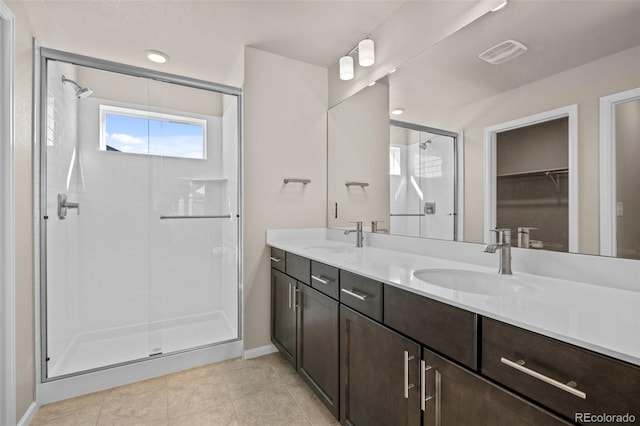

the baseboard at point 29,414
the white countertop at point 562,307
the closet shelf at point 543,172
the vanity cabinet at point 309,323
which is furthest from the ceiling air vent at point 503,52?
the baseboard at point 29,414

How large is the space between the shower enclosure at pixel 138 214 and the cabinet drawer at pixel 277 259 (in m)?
0.35

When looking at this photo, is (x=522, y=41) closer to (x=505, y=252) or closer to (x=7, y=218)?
(x=505, y=252)

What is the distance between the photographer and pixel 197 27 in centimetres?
200

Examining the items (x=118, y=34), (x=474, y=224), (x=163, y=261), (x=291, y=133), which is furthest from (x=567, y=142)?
(x=163, y=261)

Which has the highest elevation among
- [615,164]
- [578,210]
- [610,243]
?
[615,164]

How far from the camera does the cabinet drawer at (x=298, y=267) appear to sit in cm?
180

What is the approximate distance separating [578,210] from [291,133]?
77.7 inches

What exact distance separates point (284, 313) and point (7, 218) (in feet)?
5.26

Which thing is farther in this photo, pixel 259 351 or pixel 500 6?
pixel 259 351

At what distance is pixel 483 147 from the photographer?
1.47 m

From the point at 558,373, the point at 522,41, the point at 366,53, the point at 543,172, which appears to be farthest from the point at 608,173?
the point at 366,53

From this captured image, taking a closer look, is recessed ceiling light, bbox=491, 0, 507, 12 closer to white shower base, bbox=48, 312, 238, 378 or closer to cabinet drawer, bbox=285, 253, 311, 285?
cabinet drawer, bbox=285, 253, 311, 285

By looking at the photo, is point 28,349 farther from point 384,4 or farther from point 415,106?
point 384,4

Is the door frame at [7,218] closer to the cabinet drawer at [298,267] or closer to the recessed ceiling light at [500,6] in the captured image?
the cabinet drawer at [298,267]
